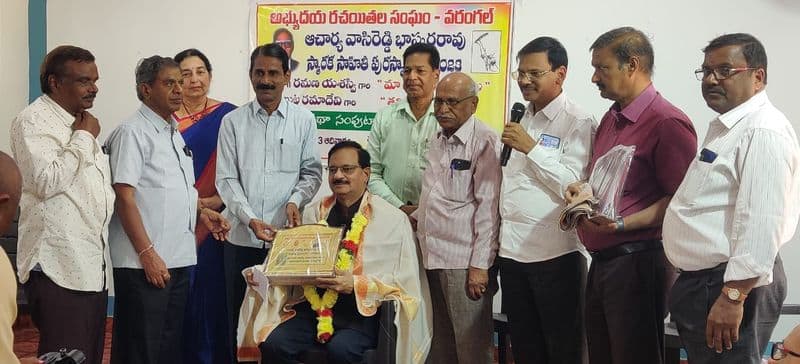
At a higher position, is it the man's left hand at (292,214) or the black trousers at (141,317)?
the man's left hand at (292,214)

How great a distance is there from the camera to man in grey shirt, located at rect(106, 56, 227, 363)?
3.23 m

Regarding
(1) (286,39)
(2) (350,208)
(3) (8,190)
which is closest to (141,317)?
(2) (350,208)

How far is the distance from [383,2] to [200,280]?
204 cm

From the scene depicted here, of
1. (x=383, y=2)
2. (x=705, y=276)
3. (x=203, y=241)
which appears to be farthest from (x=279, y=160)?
(x=705, y=276)

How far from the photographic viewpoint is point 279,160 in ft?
12.0

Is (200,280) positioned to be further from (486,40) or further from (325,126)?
(486,40)

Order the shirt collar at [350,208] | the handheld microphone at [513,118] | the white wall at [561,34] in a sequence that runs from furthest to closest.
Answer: the white wall at [561,34] < the shirt collar at [350,208] < the handheld microphone at [513,118]

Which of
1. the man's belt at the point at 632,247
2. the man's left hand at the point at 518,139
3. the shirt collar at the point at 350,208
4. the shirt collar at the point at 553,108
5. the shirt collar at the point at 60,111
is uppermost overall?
the shirt collar at the point at 553,108

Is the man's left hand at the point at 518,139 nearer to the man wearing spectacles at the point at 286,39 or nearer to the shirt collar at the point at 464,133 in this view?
the shirt collar at the point at 464,133

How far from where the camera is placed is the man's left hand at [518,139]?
300 centimetres

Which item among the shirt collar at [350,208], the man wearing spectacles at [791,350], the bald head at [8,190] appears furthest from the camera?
the shirt collar at [350,208]

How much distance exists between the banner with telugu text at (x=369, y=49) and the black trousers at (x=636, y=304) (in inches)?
78.6

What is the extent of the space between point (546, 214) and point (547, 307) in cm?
38

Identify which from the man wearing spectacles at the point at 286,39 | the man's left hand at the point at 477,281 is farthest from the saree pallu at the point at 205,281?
the man's left hand at the point at 477,281
